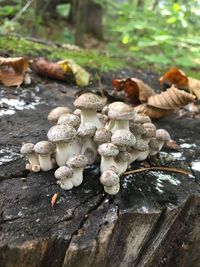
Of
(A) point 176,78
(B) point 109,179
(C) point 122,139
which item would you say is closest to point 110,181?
(B) point 109,179

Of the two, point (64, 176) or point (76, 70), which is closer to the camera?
point (64, 176)

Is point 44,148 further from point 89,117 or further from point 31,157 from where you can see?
point 89,117

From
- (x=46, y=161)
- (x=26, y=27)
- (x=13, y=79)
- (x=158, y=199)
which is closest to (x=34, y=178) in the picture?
(x=46, y=161)

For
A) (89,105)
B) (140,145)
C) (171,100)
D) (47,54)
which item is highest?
(89,105)

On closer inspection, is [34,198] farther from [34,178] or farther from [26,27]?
[26,27]

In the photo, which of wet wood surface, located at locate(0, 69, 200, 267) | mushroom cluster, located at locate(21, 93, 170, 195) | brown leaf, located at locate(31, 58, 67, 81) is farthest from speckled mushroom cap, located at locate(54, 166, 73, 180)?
brown leaf, located at locate(31, 58, 67, 81)

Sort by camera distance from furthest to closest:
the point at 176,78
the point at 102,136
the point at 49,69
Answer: the point at 176,78, the point at 49,69, the point at 102,136
